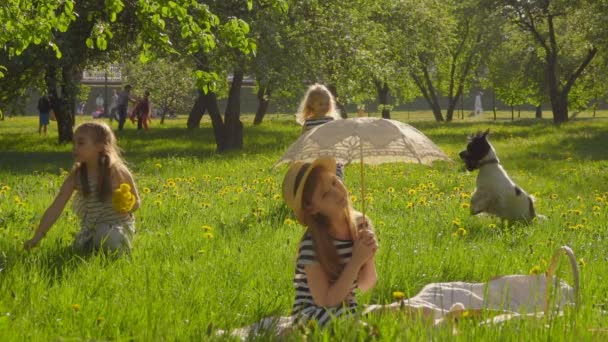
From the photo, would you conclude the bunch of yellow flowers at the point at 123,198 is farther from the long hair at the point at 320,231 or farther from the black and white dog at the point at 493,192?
the black and white dog at the point at 493,192

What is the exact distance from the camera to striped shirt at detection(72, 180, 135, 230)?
23.4ft

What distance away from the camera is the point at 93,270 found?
6.14m

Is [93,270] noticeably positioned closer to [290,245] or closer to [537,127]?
[290,245]

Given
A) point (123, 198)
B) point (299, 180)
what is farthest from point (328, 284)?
point (123, 198)

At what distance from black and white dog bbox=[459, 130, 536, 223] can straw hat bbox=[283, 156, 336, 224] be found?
504 cm

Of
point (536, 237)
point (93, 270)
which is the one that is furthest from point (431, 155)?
point (536, 237)

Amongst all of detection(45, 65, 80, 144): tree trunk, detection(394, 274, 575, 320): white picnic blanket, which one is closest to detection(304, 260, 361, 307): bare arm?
detection(394, 274, 575, 320): white picnic blanket

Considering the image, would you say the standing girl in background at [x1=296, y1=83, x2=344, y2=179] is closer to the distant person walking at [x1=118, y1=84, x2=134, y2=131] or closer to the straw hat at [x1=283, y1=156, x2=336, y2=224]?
the straw hat at [x1=283, y1=156, x2=336, y2=224]

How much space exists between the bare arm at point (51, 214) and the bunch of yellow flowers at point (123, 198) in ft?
1.94

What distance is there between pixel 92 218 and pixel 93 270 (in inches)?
43.3

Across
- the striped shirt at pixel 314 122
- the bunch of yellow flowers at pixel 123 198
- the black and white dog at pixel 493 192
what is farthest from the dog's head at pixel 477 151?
the bunch of yellow flowers at pixel 123 198

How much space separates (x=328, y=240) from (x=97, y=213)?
3.01 m

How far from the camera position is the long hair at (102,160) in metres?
7.04

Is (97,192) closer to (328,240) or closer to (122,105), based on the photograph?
(328,240)
